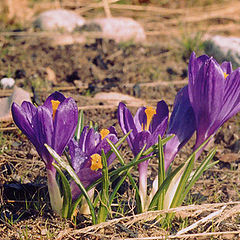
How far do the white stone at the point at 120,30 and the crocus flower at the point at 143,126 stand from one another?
2.38 m

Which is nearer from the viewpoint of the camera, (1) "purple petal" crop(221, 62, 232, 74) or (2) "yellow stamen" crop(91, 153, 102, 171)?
(2) "yellow stamen" crop(91, 153, 102, 171)

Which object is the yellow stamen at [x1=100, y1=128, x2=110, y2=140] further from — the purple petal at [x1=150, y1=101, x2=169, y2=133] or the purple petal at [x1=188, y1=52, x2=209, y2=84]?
the purple petal at [x1=188, y1=52, x2=209, y2=84]

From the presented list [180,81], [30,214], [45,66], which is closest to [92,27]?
[45,66]

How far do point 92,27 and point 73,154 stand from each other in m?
2.75

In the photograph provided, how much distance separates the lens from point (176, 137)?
1603 millimetres

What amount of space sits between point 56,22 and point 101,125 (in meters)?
1.96

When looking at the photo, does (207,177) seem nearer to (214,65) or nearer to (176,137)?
(176,137)

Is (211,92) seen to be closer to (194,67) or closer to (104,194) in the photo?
(194,67)

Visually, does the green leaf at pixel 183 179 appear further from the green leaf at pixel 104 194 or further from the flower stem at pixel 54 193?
the flower stem at pixel 54 193

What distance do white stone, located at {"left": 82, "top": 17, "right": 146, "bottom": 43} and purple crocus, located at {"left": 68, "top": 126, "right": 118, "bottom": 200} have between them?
2.49 metres

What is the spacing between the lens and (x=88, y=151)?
1.52 meters

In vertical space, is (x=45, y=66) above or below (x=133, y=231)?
above

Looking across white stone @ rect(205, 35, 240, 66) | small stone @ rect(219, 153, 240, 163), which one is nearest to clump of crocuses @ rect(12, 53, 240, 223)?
small stone @ rect(219, 153, 240, 163)

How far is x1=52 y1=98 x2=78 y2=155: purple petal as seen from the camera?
4.67 feet
